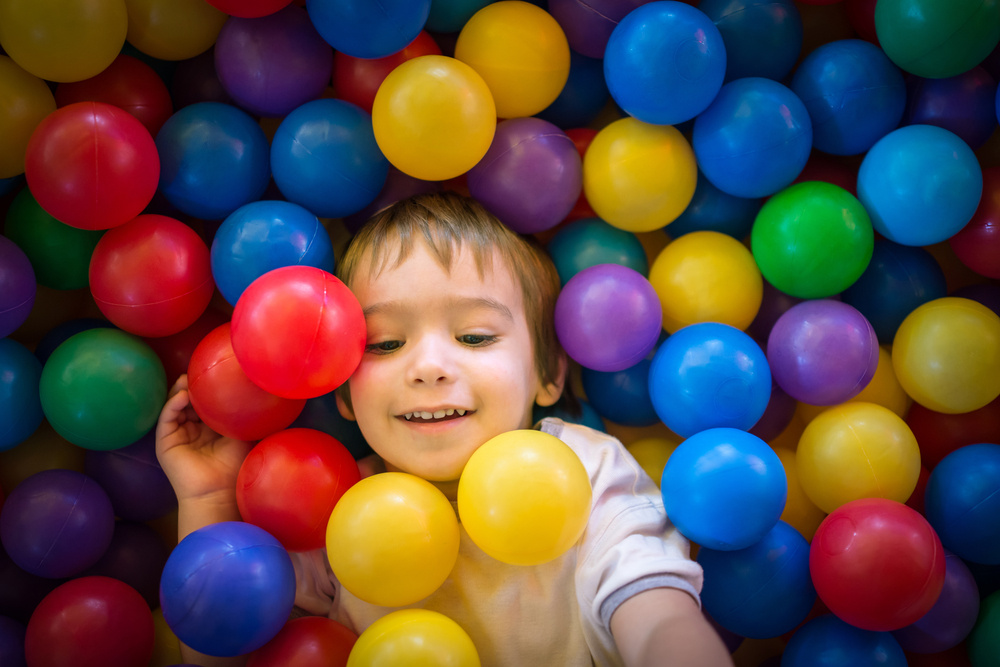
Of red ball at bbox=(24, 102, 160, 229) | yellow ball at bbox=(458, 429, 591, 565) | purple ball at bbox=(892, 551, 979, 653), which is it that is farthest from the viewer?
purple ball at bbox=(892, 551, 979, 653)

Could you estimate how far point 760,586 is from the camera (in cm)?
159

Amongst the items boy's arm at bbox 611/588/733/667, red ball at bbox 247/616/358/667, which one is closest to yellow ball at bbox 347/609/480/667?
red ball at bbox 247/616/358/667

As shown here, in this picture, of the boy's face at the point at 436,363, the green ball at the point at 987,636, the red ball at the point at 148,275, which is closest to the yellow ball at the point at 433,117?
the boy's face at the point at 436,363

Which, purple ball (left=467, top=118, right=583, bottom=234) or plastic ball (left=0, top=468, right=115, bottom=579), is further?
purple ball (left=467, top=118, right=583, bottom=234)

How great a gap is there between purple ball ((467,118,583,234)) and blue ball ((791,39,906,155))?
22.9 inches

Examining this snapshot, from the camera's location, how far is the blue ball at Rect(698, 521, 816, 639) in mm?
1594

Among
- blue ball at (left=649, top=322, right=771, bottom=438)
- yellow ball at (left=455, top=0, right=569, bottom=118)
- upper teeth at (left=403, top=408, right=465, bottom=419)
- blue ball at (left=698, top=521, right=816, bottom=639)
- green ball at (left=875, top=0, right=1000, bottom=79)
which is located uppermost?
green ball at (left=875, top=0, right=1000, bottom=79)

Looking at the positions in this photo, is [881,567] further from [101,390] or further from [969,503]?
[101,390]

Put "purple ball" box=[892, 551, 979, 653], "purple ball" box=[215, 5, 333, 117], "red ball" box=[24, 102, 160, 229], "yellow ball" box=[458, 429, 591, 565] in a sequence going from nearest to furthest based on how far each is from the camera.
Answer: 1. "yellow ball" box=[458, 429, 591, 565]
2. "red ball" box=[24, 102, 160, 229]
3. "purple ball" box=[892, 551, 979, 653]
4. "purple ball" box=[215, 5, 333, 117]

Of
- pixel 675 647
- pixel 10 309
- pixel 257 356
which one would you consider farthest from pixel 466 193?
pixel 675 647

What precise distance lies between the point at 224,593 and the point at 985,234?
5.86 ft

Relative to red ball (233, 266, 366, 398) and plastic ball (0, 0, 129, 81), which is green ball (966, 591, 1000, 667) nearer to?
red ball (233, 266, 366, 398)

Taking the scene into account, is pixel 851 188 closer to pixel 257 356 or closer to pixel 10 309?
→ pixel 257 356

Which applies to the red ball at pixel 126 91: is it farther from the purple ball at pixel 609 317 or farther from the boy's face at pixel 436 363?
the purple ball at pixel 609 317
